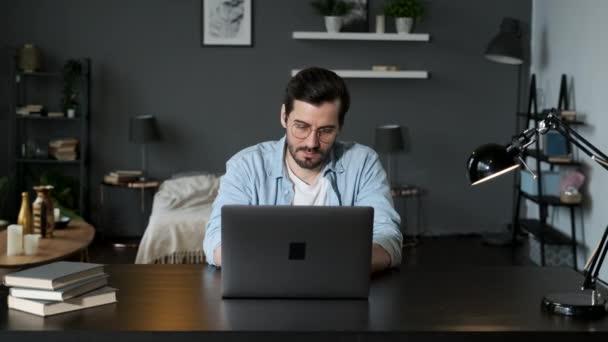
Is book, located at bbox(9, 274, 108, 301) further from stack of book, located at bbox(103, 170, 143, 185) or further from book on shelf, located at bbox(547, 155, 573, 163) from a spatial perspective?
stack of book, located at bbox(103, 170, 143, 185)

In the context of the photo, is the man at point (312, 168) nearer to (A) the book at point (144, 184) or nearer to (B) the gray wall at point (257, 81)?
(A) the book at point (144, 184)

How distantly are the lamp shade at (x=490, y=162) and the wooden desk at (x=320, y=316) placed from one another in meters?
0.35

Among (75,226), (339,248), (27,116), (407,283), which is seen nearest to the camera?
(339,248)

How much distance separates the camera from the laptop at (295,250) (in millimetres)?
2320

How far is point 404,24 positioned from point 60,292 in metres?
5.72

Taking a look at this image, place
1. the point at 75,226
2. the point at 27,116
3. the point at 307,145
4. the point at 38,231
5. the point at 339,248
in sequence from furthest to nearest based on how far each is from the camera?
the point at 27,116 < the point at 75,226 < the point at 38,231 < the point at 307,145 < the point at 339,248

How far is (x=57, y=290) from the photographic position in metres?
2.28

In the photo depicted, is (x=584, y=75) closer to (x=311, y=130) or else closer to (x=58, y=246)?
(x=58, y=246)

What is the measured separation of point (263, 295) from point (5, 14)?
6.08 m

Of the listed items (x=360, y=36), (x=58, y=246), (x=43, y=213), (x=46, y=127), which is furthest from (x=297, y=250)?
(x=46, y=127)

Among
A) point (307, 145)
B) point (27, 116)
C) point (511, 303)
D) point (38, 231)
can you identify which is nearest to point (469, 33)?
point (27, 116)

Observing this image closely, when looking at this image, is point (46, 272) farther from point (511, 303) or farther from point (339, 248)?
point (511, 303)

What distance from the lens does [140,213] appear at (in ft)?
26.1

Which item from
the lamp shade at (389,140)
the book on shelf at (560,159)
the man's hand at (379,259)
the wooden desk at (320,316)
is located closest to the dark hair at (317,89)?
the man's hand at (379,259)
